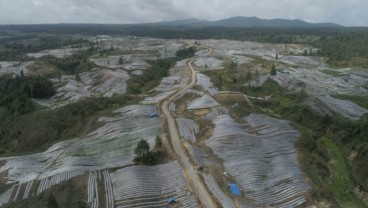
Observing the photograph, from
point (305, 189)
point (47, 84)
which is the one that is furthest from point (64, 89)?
point (305, 189)

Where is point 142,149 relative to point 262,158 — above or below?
above

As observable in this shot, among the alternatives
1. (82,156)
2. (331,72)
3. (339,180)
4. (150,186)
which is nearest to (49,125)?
(82,156)

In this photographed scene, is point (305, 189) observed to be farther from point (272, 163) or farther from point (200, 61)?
point (200, 61)

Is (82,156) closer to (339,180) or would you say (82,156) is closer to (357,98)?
(339,180)

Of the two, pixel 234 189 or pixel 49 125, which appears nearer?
pixel 234 189

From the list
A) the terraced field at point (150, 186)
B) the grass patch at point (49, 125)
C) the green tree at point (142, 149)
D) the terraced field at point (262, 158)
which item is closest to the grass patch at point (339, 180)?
the terraced field at point (262, 158)

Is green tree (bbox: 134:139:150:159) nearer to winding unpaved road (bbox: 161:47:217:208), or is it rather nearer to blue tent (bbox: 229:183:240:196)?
winding unpaved road (bbox: 161:47:217:208)

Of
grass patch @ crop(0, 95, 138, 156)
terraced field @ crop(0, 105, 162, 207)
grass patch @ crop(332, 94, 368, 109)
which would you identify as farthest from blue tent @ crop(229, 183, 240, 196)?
grass patch @ crop(332, 94, 368, 109)

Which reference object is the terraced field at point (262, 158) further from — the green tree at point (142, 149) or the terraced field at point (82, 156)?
the terraced field at point (82, 156)
